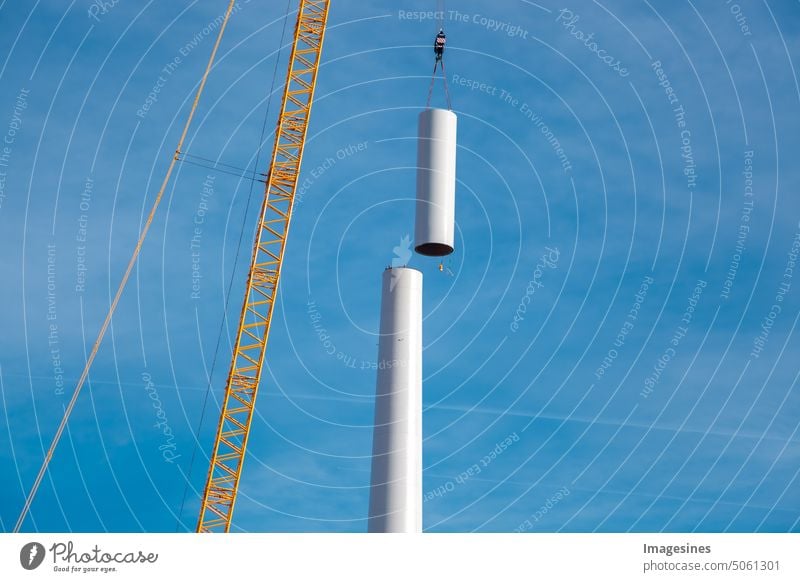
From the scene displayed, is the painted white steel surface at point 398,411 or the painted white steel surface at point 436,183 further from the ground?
the painted white steel surface at point 436,183

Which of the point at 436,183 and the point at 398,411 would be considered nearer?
the point at 436,183

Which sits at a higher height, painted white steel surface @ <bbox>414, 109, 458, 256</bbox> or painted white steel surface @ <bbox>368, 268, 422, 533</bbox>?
painted white steel surface @ <bbox>414, 109, 458, 256</bbox>

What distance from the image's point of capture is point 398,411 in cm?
7769

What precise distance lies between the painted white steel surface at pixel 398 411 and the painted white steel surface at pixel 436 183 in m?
5.16

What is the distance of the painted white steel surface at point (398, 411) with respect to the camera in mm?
75438

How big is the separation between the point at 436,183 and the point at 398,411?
613 inches

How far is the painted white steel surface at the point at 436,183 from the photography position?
75.5 meters

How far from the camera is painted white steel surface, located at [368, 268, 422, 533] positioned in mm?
75438

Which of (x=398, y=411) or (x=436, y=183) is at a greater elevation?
(x=436, y=183)

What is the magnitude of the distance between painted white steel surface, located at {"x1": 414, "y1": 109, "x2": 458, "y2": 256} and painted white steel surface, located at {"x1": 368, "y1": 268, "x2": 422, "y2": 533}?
516 centimetres

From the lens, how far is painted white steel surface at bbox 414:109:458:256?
75.5 metres
